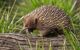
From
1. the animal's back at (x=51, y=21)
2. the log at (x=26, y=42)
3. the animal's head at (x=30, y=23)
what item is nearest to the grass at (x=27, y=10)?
the animal's head at (x=30, y=23)

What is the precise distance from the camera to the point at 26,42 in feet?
19.6

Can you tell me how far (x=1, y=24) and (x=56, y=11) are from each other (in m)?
1.43

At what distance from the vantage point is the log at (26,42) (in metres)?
5.84

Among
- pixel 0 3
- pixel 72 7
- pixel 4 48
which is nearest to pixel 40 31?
pixel 4 48

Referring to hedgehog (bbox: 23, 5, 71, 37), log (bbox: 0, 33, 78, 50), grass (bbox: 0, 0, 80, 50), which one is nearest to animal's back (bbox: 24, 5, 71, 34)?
hedgehog (bbox: 23, 5, 71, 37)

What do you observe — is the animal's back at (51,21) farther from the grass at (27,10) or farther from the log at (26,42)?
the grass at (27,10)

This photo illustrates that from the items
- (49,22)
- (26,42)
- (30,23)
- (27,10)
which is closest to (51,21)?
(49,22)

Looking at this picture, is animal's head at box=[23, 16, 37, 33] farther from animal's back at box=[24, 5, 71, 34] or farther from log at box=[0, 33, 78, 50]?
log at box=[0, 33, 78, 50]

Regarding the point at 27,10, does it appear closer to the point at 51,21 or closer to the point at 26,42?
the point at 51,21

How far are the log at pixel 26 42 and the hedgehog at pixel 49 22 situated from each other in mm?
188

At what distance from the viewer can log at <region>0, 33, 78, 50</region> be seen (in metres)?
5.84

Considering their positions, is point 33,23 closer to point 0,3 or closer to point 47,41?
point 47,41

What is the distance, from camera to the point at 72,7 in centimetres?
884

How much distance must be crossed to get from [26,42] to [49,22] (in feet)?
1.95
